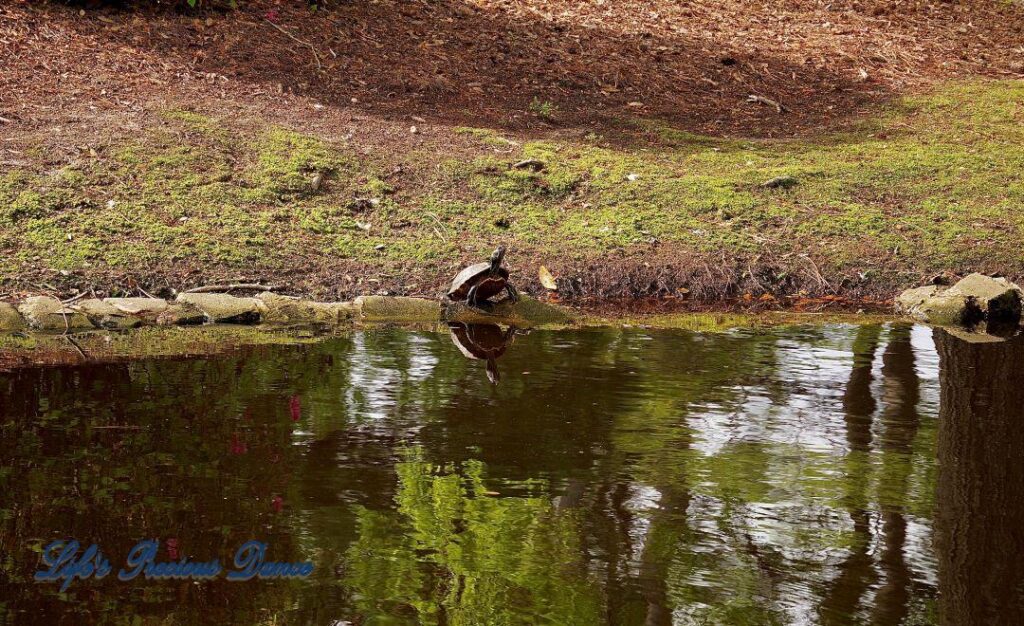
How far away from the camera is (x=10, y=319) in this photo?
7.37 meters

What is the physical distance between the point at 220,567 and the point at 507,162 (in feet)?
23.5

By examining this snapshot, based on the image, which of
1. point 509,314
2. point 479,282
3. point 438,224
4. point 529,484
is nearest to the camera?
point 529,484

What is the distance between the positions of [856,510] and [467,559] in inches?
63.0

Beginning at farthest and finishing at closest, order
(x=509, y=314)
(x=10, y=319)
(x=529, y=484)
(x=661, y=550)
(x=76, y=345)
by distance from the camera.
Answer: (x=509, y=314), (x=10, y=319), (x=76, y=345), (x=529, y=484), (x=661, y=550)

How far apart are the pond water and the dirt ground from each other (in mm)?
2026

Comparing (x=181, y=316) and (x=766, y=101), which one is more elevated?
(x=766, y=101)

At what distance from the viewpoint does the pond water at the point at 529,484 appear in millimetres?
3662

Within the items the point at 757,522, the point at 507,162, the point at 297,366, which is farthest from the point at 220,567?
the point at 507,162

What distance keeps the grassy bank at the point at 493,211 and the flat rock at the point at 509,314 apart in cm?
50

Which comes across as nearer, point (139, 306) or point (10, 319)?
point (10, 319)

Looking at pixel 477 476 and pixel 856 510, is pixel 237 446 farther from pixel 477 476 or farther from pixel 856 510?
pixel 856 510

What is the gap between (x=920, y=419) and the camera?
231 inches

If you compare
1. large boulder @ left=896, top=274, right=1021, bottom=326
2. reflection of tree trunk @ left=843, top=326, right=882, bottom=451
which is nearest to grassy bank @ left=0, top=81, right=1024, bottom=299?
large boulder @ left=896, top=274, right=1021, bottom=326

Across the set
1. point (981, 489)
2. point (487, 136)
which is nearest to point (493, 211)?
point (487, 136)
